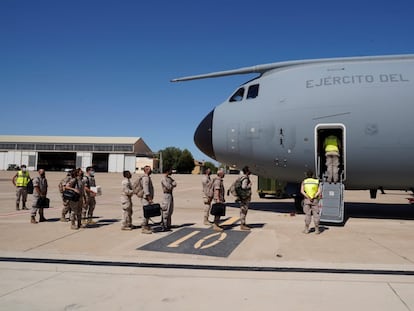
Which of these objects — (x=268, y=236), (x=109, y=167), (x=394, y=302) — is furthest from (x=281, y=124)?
(x=109, y=167)

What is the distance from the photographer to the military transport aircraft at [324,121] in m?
11.5

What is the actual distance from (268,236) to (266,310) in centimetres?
523

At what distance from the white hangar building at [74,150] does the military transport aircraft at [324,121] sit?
8144cm

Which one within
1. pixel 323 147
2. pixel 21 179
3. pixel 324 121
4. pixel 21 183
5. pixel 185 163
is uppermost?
pixel 185 163

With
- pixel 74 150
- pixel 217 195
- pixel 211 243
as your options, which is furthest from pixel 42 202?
pixel 74 150

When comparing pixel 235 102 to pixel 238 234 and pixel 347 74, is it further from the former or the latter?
pixel 238 234

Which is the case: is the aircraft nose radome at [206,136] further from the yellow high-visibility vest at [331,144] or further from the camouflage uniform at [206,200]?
the yellow high-visibility vest at [331,144]

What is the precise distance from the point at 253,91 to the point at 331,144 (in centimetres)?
368

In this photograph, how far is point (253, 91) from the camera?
1368 cm

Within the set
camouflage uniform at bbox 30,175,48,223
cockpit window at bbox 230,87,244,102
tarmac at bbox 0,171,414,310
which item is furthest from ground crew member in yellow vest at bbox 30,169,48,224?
cockpit window at bbox 230,87,244,102

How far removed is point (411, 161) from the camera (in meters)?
11.5

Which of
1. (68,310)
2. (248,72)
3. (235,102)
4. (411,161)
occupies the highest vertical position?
(248,72)

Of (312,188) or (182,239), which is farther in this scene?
(312,188)

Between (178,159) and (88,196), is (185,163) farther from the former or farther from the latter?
(88,196)
